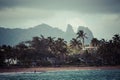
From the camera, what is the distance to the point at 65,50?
12688 cm

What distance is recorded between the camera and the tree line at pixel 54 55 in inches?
4656

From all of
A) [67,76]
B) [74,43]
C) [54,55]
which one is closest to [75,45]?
[74,43]

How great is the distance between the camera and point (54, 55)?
13038cm

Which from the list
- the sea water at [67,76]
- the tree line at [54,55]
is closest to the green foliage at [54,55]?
the tree line at [54,55]

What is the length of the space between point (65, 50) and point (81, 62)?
9.40 metres

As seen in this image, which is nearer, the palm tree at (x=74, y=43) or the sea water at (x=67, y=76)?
the sea water at (x=67, y=76)

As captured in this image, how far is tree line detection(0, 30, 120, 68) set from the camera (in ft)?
388

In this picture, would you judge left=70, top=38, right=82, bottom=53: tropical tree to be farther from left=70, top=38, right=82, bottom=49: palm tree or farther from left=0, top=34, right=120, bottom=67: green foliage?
left=0, top=34, right=120, bottom=67: green foliage

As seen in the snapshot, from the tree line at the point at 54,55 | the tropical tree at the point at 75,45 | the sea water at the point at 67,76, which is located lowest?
the sea water at the point at 67,76

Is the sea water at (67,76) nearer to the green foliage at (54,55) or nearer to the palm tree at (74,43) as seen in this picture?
the green foliage at (54,55)

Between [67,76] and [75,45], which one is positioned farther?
[75,45]

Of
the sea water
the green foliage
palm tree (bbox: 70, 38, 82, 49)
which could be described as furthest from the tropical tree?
the sea water

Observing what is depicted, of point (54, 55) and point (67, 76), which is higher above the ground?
point (54, 55)

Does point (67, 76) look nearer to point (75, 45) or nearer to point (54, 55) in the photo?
point (54, 55)
